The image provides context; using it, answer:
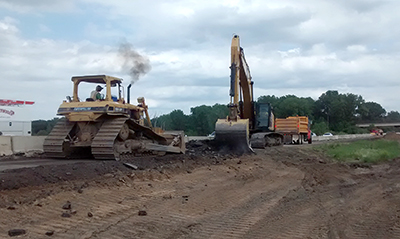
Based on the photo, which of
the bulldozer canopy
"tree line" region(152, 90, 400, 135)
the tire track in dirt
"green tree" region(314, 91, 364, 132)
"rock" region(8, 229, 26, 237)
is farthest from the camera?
"green tree" region(314, 91, 364, 132)

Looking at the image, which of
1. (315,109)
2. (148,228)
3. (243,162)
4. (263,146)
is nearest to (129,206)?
(148,228)

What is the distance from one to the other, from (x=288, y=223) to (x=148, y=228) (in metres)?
2.20

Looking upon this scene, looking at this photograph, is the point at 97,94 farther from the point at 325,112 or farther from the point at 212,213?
the point at 325,112

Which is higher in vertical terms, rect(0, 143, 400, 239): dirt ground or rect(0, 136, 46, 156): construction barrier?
rect(0, 136, 46, 156): construction barrier

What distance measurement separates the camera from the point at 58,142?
13141 mm

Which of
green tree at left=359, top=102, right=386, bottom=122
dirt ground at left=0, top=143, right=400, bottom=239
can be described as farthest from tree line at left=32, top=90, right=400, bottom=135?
dirt ground at left=0, top=143, right=400, bottom=239

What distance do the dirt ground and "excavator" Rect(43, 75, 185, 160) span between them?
1.23m

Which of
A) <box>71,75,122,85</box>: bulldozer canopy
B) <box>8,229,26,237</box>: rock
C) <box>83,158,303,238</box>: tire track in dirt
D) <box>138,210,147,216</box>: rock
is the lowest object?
<box>83,158,303,238</box>: tire track in dirt

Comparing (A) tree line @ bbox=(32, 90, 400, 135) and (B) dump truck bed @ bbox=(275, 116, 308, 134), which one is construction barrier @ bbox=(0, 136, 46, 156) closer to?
(B) dump truck bed @ bbox=(275, 116, 308, 134)

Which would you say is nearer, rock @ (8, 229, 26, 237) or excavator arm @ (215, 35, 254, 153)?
rock @ (8, 229, 26, 237)

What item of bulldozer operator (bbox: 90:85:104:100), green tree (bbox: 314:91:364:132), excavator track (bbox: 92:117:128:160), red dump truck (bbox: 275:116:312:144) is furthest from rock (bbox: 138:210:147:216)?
green tree (bbox: 314:91:364:132)

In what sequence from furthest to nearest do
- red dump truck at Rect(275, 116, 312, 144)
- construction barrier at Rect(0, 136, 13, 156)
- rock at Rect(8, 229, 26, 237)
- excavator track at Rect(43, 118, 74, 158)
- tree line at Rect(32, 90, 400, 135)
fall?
1. tree line at Rect(32, 90, 400, 135)
2. red dump truck at Rect(275, 116, 312, 144)
3. construction barrier at Rect(0, 136, 13, 156)
4. excavator track at Rect(43, 118, 74, 158)
5. rock at Rect(8, 229, 26, 237)

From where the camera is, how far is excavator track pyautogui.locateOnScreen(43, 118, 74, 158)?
13.1 m

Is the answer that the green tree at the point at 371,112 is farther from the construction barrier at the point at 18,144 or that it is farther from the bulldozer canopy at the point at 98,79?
the bulldozer canopy at the point at 98,79
